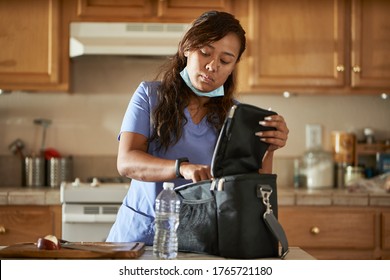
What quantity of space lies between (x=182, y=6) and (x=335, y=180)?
1277 mm

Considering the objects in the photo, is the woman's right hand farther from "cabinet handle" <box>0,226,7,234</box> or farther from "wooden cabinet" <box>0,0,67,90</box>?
"wooden cabinet" <box>0,0,67,90</box>

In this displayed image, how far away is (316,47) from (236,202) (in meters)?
2.37

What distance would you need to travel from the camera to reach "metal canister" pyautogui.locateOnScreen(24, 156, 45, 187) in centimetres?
383

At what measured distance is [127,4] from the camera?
12.2ft

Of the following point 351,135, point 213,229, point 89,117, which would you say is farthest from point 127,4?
point 213,229

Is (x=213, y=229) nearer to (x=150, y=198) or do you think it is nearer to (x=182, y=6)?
(x=150, y=198)

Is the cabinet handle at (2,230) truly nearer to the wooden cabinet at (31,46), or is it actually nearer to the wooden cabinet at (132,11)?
the wooden cabinet at (31,46)

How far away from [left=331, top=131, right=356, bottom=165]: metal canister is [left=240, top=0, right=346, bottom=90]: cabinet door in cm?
35

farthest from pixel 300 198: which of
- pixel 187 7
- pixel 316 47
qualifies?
pixel 187 7

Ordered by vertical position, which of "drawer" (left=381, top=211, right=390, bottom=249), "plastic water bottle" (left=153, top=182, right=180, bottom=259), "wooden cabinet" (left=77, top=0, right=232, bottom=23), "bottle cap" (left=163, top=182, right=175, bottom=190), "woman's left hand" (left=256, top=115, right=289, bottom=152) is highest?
"wooden cabinet" (left=77, top=0, right=232, bottom=23)

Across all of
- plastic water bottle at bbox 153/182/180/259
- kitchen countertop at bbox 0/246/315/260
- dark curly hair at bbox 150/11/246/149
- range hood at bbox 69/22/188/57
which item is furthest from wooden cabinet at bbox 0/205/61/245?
plastic water bottle at bbox 153/182/180/259

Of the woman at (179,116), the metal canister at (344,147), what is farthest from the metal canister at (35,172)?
the woman at (179,116)

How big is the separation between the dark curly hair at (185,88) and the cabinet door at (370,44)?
1.94m

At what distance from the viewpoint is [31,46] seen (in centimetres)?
369
